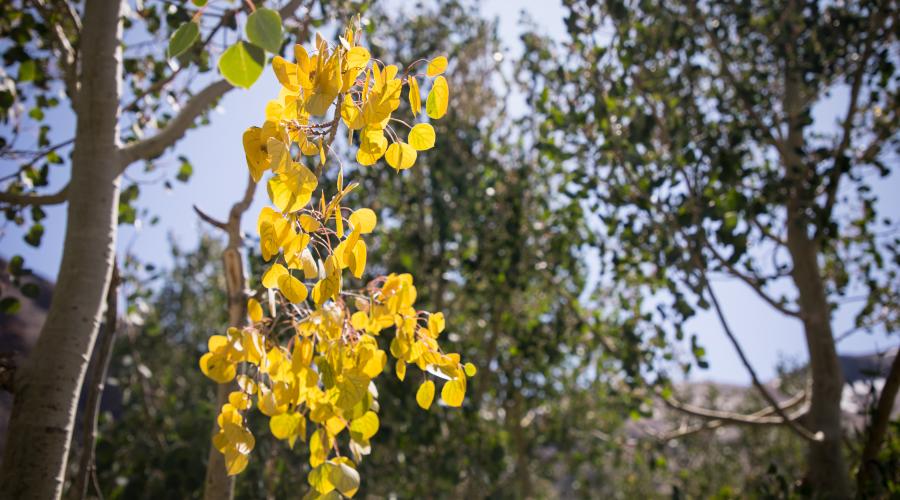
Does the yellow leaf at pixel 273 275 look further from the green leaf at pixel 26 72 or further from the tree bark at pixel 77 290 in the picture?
the green leaf at pixel 26 72

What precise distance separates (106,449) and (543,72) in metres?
2.77

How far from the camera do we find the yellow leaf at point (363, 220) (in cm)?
92

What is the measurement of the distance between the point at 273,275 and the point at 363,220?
6.0 inches

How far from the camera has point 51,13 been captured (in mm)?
2053

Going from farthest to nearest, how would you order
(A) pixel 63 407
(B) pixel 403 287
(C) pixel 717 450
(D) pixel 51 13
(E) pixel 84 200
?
1. (C) pixel 717 450
2. (D) pixel 51 13
3. (E) pixel 84 200
4. (A) pixel 63 407
5. (B) pixel 403 287

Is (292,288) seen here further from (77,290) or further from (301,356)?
(77,290)

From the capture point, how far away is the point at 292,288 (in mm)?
917

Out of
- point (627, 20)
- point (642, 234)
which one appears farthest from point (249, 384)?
point (627, 20)

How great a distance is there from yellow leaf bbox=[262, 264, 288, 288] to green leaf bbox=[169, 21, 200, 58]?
31 cm

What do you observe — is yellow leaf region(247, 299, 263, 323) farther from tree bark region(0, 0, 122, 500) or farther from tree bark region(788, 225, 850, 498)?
tree bark region(788, 225, 850, 498)

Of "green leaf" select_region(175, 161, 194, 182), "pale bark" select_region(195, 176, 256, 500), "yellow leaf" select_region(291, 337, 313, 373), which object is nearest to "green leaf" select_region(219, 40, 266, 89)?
"yellow leaf" select_region(291, 337, 313, 373)

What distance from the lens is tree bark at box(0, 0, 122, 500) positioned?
1217 millimetres

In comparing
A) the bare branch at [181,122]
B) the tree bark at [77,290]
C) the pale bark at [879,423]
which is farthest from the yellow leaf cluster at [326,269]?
the pale bark at [879,423]

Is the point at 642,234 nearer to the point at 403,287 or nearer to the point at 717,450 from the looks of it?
the point at 403,287
